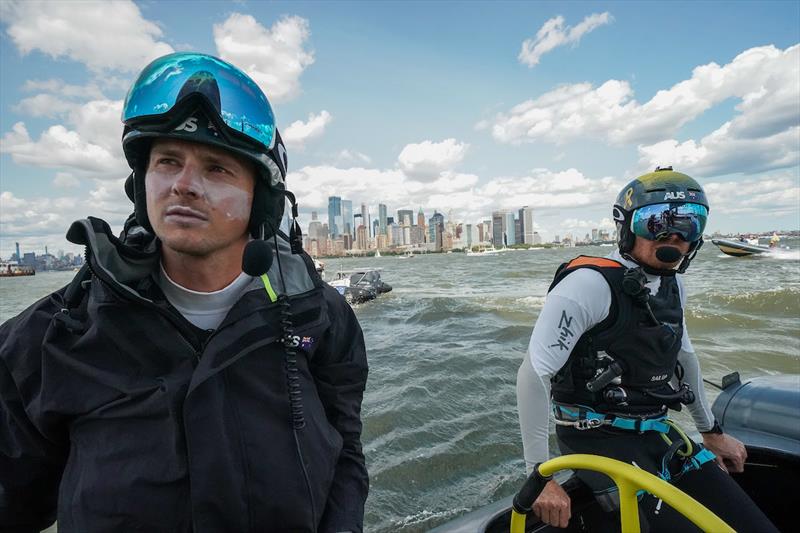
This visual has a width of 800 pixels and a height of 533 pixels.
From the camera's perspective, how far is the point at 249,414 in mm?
1566

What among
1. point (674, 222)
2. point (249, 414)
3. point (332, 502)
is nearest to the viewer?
point (249, 414)

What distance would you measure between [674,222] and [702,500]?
1772mm

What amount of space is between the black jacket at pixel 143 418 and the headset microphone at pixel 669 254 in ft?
8.58

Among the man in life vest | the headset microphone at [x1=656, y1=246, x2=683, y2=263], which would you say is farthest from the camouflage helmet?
the headset microphone at [x1=656, y1=246, x2=683, y2=263]

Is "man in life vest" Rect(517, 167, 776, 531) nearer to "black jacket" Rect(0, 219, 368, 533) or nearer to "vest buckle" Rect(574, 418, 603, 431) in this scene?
"vest buckle" Rect(574, 418, 603, 431)

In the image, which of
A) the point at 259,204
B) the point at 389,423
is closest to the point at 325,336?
the point at 259,204

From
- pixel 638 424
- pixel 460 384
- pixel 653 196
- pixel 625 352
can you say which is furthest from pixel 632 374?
pixel 460 384

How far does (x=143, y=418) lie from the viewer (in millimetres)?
1448

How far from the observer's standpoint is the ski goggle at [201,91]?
170 cm

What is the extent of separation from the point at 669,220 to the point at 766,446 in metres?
1.84

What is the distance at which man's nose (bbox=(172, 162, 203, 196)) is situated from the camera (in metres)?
1.66

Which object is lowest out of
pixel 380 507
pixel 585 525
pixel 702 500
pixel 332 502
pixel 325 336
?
pixel 380 507

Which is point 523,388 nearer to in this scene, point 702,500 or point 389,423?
point 702,500

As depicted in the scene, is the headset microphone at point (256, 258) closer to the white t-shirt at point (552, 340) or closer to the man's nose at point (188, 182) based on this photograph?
the man's nose at point (188, 182)
